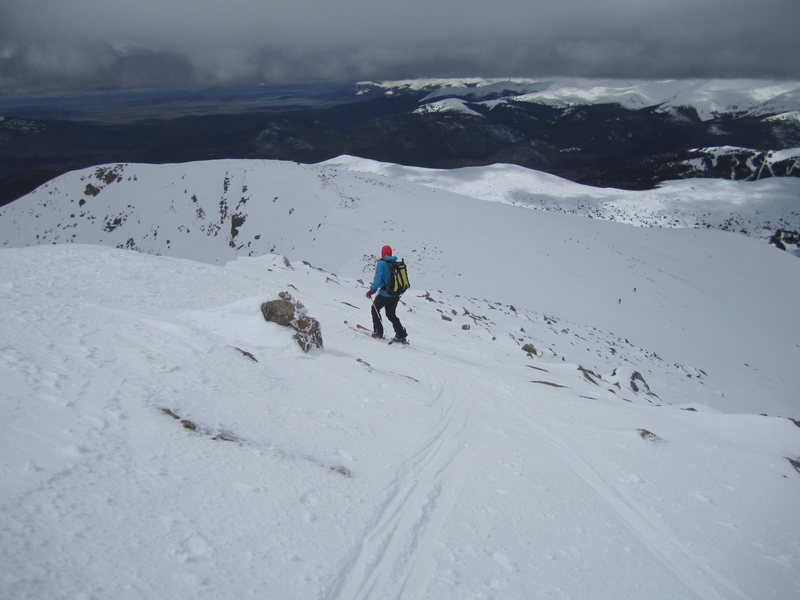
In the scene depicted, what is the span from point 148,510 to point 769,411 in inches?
1013

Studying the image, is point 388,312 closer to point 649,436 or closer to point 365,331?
point 365,331

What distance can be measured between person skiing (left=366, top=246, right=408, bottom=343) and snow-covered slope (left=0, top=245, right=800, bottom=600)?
1.08 m

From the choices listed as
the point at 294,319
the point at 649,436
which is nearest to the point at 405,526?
the point at 649,436

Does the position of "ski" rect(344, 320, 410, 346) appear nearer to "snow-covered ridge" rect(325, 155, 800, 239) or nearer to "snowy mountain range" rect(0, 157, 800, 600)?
"snowy mountain range" rect(0, 157, 800, 600)

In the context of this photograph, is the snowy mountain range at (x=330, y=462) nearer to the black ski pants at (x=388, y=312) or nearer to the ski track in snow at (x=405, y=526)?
the ski track in snow at (x=405, y=526)

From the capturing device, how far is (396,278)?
10734 millimetres

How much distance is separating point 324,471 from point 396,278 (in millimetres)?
6512

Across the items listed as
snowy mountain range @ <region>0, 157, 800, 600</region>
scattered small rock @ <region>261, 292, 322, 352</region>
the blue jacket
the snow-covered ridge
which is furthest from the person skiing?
the snow-covered ridge

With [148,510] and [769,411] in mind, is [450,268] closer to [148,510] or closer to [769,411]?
[769,411]

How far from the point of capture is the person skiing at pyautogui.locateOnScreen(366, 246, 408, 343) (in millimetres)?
10609

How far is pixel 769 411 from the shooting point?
20.1 metres

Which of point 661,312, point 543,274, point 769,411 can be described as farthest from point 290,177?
point 769,411

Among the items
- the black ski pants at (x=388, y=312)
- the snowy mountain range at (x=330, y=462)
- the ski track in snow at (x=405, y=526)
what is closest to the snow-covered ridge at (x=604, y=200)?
the black ski pants at (x=388, y=312)

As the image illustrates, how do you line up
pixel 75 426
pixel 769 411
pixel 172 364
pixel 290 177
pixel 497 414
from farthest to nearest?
1. pixel 290 177
2. pixel 769 411
3. pixel 497 414
4. pixel 172 364
5. pixel 75 426
